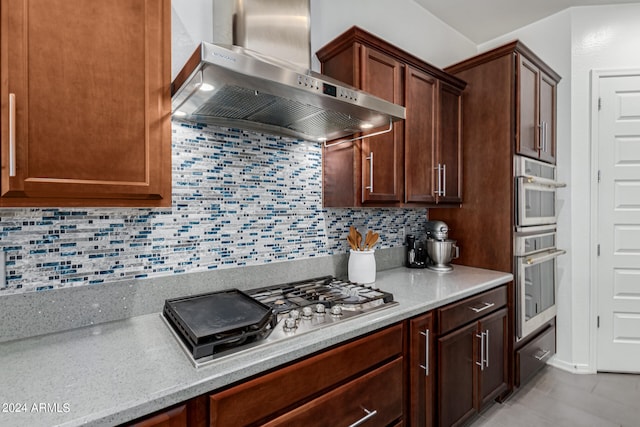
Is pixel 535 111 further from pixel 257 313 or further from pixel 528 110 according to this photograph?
pixel 257 313

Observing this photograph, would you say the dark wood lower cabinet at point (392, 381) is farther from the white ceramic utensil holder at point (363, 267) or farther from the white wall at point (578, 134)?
the white wall at point (578, 134)

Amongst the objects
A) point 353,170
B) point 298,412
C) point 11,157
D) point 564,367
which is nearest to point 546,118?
point 353,170

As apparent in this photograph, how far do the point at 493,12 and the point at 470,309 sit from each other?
7.92ft

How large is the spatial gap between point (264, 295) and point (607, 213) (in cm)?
279

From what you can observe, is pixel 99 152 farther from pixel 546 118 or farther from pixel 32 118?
pixel 546 118

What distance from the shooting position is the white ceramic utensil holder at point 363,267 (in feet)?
6.09

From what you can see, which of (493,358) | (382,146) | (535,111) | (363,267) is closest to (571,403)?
(493,358)

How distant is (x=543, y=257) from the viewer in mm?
2365

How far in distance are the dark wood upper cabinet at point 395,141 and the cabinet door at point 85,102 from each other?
3.19 feet

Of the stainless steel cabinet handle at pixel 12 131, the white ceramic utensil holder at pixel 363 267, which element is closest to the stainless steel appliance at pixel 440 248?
the white ceramic utensil holder at pixel 363 267

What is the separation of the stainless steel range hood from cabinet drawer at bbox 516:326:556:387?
1890mm

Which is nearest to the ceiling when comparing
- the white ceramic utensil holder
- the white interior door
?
the white interior door

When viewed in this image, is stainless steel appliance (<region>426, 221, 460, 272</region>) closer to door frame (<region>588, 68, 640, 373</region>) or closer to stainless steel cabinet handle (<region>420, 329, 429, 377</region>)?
stainless steel cabinet handle (<region>420, 329, 429, 377</region>)

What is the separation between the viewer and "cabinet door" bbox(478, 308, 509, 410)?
75.8 inches
